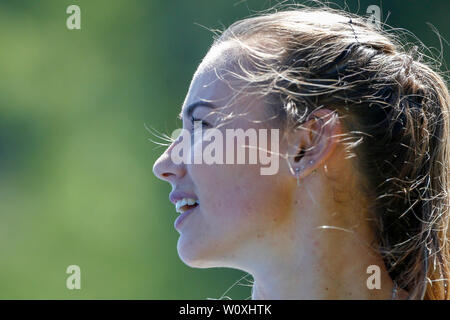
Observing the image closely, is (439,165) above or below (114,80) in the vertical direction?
below

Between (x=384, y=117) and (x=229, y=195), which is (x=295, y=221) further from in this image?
(x=384, y=117)

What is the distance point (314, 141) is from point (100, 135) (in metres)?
5.62

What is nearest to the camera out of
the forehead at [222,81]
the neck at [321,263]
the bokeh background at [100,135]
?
the neck at [321,263]

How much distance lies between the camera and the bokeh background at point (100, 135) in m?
6.64

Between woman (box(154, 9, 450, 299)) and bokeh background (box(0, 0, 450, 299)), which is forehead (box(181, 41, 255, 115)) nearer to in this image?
woman (box(154, 9, 450, 299))

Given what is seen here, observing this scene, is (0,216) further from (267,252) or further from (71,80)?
(267,252)

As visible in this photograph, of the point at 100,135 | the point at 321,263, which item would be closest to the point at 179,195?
the point at 321,263

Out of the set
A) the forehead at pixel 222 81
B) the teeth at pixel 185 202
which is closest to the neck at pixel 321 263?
the teeth at pixel 185 202

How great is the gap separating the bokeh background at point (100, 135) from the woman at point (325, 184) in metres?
4.40

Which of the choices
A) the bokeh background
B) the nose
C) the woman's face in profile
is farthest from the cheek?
the bokeh background

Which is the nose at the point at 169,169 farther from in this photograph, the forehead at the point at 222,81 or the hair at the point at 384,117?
the hair at the point at 384,117
